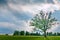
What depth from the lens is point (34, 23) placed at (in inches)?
1108

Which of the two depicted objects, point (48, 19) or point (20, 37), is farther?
point (48, 19)

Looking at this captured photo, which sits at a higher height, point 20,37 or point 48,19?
point 48,19

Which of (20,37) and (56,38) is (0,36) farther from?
(56,38)

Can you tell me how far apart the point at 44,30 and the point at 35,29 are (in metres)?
1.10

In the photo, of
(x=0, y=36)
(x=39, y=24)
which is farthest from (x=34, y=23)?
(x=0, y=36)

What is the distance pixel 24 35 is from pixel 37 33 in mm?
1670

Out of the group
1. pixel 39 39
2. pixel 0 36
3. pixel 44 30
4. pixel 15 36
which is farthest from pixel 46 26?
pixel 0 36

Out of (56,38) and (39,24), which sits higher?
(39,24)

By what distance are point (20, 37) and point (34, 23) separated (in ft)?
12.9

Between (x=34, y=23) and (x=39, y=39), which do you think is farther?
(x=34, y=23)

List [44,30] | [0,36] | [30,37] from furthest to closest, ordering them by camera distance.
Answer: [44,30] → [30,37] → [0,36]

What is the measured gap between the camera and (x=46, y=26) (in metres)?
27.7

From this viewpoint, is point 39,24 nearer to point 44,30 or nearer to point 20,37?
point 44,30

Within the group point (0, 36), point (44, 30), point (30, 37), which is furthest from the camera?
point (44, 30)
